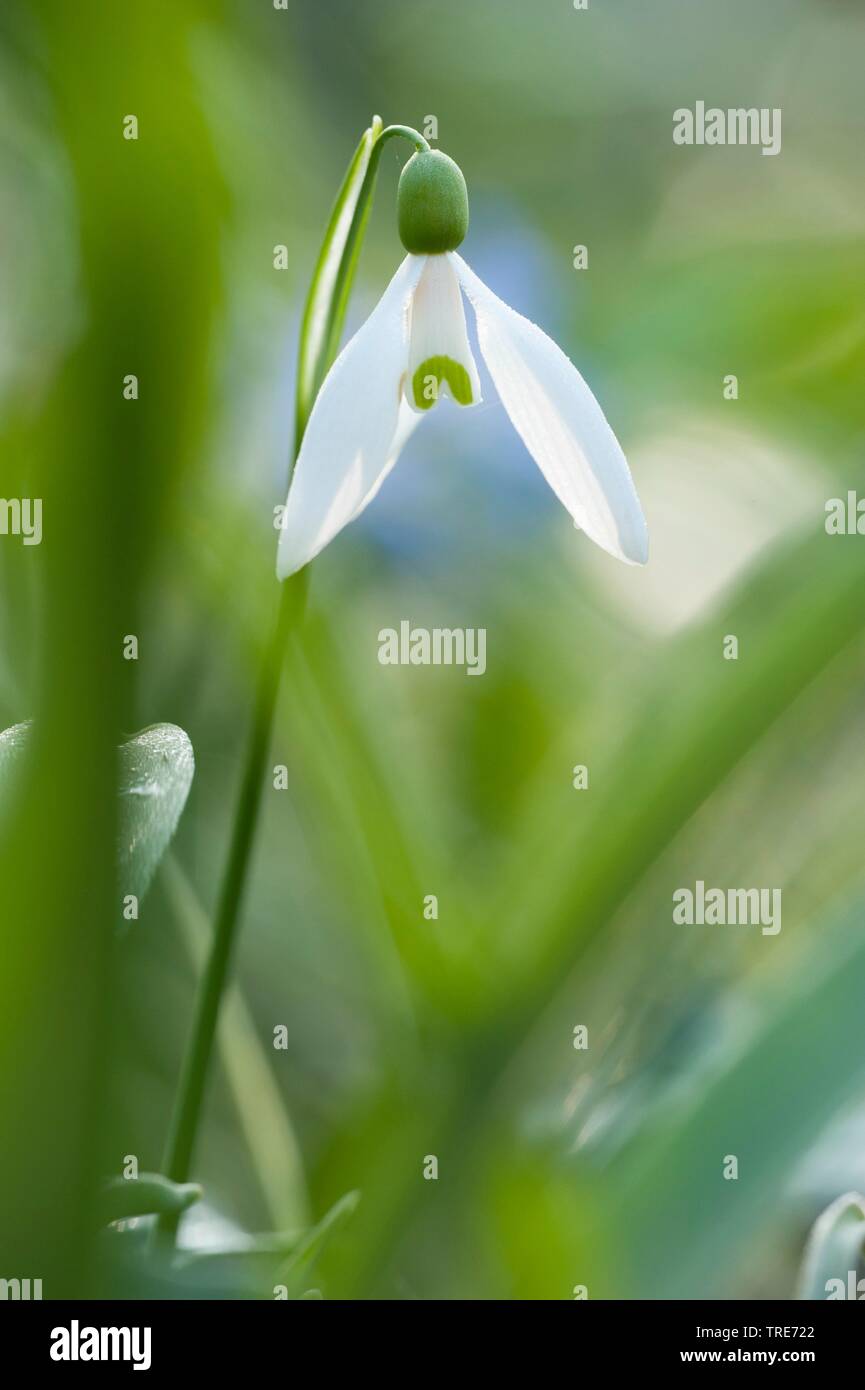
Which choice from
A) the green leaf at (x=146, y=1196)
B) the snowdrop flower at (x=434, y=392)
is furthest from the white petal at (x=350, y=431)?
the green leaf at (x=146, y=1196)

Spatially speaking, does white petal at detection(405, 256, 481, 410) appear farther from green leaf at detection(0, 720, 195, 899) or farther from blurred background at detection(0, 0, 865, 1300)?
green leaf at detection(0, 720, 195, 899)

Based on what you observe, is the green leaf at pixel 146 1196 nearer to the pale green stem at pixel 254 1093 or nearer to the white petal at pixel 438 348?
the pale green stem at pixel 254 1093

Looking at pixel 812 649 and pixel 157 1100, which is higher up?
pixel 812 649
